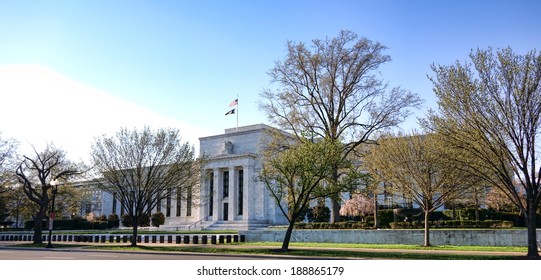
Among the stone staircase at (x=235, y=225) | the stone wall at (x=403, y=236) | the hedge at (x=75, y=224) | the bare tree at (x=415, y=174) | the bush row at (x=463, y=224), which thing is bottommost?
the hedge at (x=75, y=224)

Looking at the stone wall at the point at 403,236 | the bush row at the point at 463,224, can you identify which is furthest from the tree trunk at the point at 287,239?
the bush row at the point at 463,224

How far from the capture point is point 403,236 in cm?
3069

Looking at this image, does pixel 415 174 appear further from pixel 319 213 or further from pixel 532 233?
pixel 319 213

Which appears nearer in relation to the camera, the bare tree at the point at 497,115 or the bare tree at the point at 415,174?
the bare tree at the point at 497,115

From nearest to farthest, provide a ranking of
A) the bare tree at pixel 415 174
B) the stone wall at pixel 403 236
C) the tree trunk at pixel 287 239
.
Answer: the tree trunk at pixel 287 239 < the stone wall at pixel 403 236 < the bare tree at pixel 415 174

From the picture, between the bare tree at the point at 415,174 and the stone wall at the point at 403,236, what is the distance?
4.03 feet

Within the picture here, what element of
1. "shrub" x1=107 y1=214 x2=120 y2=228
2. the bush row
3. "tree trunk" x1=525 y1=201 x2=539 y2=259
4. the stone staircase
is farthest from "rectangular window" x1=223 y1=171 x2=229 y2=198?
"tree trunk" x1=525 y1=201 x2=539 y2=259

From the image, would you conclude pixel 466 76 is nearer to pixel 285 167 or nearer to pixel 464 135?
pixel 464 135

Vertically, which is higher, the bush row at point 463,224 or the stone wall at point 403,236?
the bush row at point 463,224

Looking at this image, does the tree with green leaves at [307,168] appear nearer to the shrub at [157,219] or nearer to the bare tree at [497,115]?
the bare tree at [497,115]

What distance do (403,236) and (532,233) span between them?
37.2ft

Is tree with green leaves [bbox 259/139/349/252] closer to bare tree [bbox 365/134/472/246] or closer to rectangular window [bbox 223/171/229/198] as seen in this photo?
bare tree [bbox 365/134/472/246]

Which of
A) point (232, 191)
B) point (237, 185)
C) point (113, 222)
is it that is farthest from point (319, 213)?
point (113, 222)

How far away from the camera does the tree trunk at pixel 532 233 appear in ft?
63.6
